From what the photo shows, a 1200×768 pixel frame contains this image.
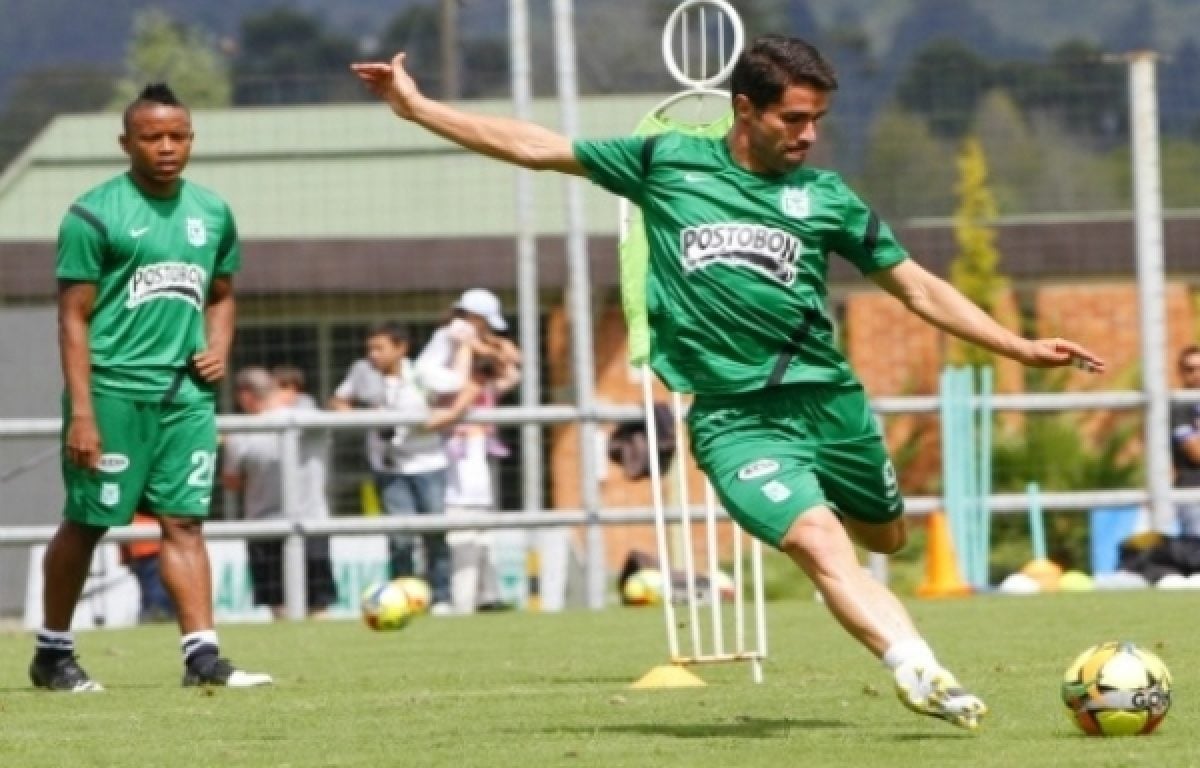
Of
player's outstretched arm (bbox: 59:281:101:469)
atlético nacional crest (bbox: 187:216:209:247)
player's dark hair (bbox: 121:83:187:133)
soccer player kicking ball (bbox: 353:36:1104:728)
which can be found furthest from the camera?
atlético nacional crest (bbox: 187:216:209:247)

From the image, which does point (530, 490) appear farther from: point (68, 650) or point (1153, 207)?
point (68, 650)

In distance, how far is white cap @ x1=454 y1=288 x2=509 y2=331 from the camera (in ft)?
60.1

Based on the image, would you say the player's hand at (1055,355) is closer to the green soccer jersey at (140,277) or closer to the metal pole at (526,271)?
the green soccer jersey at (140,277)

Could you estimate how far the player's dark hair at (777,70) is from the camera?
843 centimetres

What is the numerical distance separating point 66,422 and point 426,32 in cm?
1635

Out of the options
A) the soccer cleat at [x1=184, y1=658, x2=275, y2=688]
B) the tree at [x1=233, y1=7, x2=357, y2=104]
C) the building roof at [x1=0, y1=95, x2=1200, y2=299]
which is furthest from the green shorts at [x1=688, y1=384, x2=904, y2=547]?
the tree at [x1=233, y1=7, x2=357, y2=104]

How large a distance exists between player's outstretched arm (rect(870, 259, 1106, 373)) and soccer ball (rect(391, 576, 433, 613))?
26.4 feet

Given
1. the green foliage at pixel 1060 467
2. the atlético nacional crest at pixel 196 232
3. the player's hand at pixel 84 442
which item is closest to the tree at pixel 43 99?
the green foliage at pixel 1060 467

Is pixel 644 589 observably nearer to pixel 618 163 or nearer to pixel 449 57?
pixel 449 57

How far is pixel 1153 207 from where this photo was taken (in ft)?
60.3

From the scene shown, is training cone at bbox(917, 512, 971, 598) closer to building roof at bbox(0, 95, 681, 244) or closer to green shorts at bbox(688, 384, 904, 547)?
building roof at bbox(0, 95, 681, 244)

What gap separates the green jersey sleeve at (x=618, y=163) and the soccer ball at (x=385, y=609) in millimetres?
6907

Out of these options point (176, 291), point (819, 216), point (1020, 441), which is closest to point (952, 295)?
point (819, 216)

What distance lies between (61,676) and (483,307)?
7540 mm
